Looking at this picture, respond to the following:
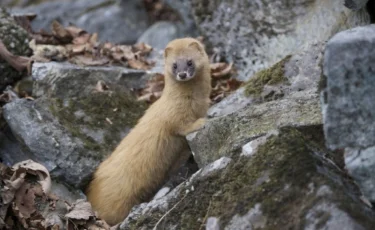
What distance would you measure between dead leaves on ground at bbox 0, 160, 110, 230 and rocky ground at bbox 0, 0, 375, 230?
14 mm

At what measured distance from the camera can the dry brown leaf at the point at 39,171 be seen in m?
7.41

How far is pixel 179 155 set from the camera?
849 cm

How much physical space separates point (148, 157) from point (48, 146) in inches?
44.8

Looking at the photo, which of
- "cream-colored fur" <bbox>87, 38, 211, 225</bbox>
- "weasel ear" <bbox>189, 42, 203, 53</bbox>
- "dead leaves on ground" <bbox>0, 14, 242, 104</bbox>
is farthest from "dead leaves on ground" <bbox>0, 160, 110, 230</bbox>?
"dead leaves on ground" <bbox>0, 14, 242, 104</bbox>

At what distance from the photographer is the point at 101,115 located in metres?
9.06

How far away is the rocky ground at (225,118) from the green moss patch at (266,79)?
2 centimetres

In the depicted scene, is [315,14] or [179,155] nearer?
[179,155]

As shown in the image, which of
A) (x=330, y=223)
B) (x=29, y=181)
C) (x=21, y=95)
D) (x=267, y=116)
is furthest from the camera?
(x=21, y=95)

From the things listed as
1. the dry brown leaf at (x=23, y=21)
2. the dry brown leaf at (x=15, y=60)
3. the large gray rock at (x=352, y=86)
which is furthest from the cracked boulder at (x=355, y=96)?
the dry brown leaf at (x=23, y=21)

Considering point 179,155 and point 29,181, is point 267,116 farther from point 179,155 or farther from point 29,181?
point 29,181

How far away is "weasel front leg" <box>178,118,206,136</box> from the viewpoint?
26.6 feet

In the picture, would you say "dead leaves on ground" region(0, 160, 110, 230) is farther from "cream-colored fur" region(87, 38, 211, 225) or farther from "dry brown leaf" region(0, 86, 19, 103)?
"dry brown leaf" region(0, 86, 19, 103)

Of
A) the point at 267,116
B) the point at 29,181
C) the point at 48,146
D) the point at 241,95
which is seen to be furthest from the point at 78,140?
the point at 267,116

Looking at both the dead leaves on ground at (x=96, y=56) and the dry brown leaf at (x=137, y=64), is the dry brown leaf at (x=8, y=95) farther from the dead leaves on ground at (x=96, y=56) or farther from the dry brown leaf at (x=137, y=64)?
the dry brown leaf at (x=137, y=64)
